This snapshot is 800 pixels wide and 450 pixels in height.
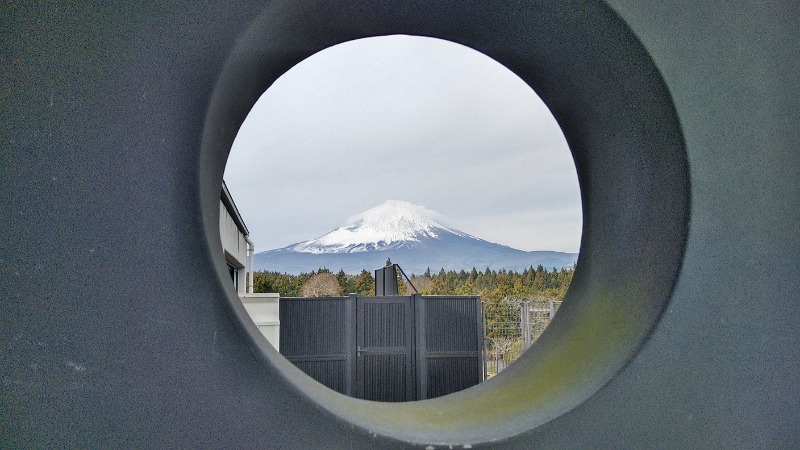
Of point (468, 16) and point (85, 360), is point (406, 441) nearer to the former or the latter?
point (85, 360)

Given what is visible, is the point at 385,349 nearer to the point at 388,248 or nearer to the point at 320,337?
the point at 320,337

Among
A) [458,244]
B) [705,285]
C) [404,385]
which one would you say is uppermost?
[458,244]

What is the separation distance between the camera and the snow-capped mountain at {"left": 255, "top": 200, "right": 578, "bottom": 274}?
105 meters

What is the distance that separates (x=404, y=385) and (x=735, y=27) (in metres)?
5.32

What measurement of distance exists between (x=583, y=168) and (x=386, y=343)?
4.40 metres

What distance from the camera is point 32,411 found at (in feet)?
6.56

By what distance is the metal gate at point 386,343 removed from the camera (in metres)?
6.79

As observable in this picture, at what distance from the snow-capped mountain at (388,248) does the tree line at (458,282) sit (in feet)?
196

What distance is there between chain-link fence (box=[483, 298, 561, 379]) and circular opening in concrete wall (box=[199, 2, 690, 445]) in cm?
517

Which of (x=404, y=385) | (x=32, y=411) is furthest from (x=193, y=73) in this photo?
(x=404, y=385)

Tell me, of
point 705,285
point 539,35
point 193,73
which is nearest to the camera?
point 193,73

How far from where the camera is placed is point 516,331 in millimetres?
15789

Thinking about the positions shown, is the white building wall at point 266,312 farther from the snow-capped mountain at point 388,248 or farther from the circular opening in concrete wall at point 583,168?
the snow-capped mountain at point 388,248

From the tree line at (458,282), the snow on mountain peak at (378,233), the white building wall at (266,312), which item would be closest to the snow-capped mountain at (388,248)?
the snow on mountain peak at (378,233)
